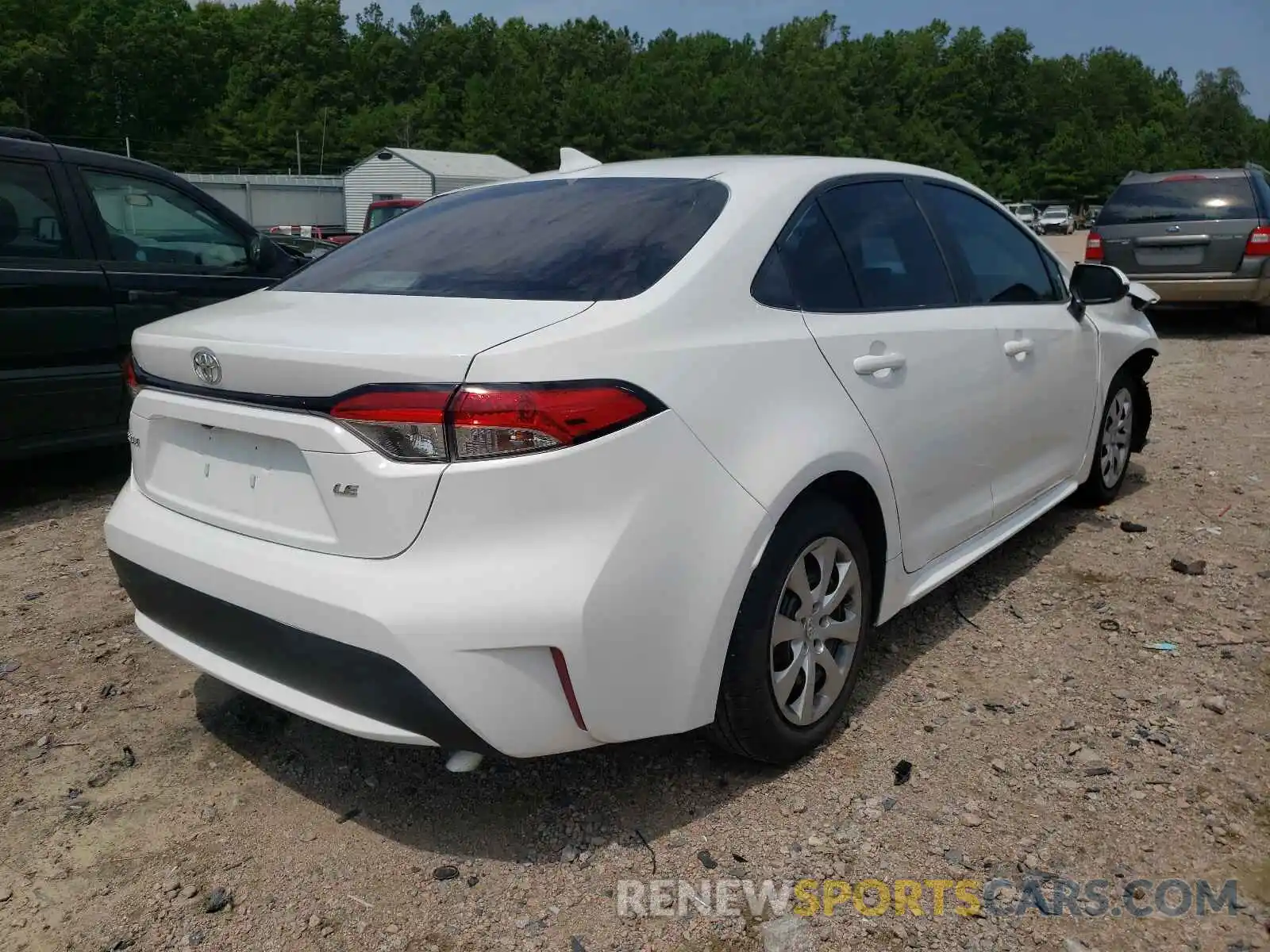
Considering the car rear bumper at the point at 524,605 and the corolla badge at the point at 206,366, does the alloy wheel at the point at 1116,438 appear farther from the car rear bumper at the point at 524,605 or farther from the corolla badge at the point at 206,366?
the corolla badge at the point at 206,366

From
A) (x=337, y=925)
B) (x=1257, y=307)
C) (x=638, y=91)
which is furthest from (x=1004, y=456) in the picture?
(x=638, y=91)

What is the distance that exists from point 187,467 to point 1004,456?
2638 mm

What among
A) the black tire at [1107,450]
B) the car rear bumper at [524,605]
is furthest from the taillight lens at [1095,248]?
the car rear bumper at [524,605]

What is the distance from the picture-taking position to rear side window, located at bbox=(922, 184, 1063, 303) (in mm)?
3637

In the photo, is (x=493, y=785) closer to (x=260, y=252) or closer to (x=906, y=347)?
(x=906, y=347)

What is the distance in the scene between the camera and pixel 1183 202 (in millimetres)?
10406

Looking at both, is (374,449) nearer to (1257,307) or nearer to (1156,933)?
(1156,933)

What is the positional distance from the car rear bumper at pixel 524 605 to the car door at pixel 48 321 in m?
3.19

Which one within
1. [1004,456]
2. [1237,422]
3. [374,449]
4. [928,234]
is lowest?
[1237,422]

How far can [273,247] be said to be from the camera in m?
6.01

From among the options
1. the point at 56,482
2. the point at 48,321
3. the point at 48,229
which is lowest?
the point at 56,482

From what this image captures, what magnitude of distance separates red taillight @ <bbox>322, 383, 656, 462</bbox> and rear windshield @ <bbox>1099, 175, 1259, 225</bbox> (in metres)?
10.1

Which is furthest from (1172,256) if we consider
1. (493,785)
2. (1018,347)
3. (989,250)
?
(493,785)

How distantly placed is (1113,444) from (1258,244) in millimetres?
6531
